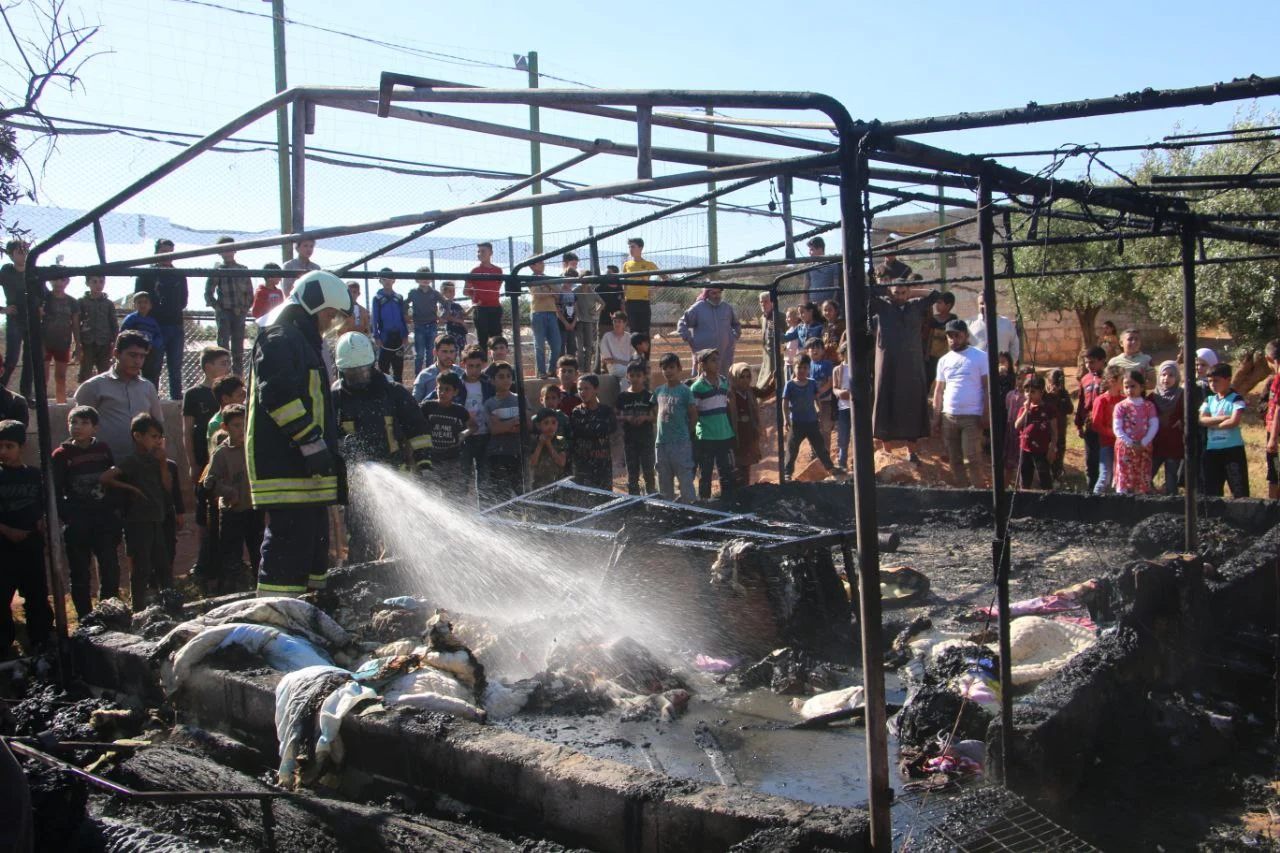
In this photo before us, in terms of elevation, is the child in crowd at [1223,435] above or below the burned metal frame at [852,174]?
below

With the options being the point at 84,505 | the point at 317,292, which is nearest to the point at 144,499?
the point at 84,505

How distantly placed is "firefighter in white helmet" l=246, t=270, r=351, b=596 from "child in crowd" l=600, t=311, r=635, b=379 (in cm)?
755

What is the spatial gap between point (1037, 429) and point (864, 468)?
8305mm

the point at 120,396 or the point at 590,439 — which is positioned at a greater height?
the point at 120,396

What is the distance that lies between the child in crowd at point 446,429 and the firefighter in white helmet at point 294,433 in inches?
117

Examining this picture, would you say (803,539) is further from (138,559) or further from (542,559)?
(138,559)

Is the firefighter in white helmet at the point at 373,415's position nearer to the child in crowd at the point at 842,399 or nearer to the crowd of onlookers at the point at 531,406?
the crowd of onlookers at the point at 531,406

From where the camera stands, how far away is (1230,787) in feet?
15.7

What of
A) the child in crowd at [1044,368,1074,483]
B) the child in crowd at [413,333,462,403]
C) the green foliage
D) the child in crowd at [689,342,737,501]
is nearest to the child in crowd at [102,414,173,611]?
the child in crowd at [413,333,462,403]

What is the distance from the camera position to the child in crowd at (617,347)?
14023 millimetres

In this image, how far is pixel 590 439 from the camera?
10.4 m

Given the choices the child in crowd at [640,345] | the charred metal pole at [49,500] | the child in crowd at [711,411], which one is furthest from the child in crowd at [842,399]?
the charred metal pole at [49,500]

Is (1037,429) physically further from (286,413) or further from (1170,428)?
(286,413)

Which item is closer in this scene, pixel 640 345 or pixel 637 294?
pixel 640 345
